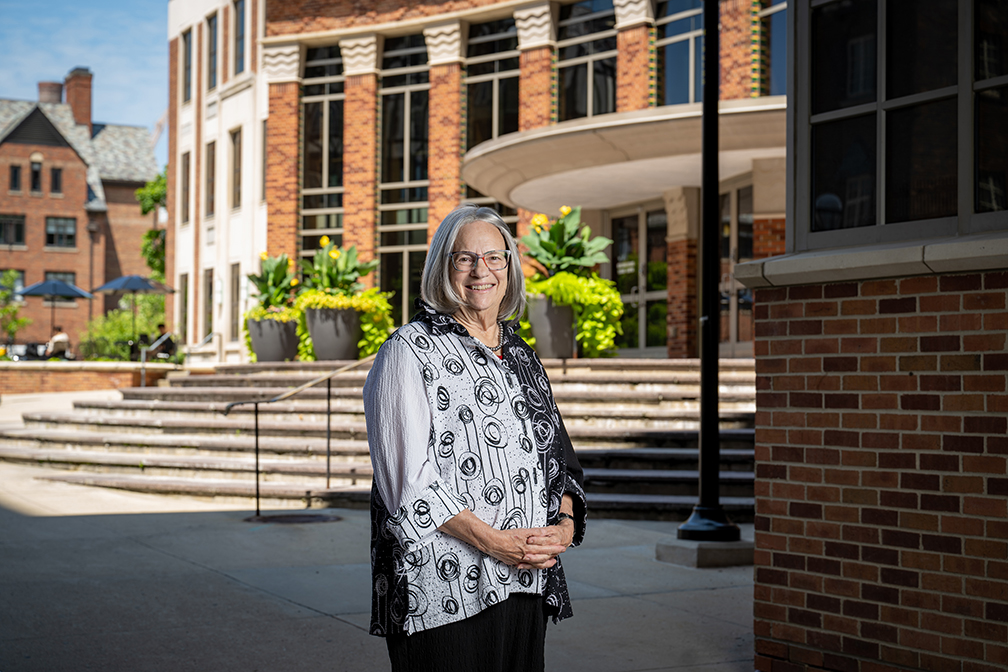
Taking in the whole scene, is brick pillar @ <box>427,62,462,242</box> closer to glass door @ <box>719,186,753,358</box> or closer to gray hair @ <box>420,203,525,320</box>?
glass door @ <box>719,186,753,358</box>

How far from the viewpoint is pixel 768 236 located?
50.8 ft

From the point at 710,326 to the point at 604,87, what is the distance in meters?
15.0

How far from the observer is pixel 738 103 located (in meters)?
13.3

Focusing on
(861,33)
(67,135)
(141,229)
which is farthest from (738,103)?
(67,135)

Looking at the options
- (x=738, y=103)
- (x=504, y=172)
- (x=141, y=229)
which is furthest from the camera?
(x=141, y=229)

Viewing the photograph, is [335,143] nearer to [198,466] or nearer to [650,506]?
[198,466]

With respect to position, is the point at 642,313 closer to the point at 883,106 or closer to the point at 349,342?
the point at 349,342

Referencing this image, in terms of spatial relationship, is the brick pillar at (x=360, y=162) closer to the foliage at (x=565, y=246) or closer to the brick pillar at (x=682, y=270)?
the brick pillar at (x=682, y=270)

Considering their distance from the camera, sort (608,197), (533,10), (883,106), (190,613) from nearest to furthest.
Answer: (883,106)
(190,613)
(608,197)
(533,10)

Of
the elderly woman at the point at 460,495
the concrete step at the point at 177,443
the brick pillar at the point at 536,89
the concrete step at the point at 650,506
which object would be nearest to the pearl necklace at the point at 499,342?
the elderly woman at the point at 460,495

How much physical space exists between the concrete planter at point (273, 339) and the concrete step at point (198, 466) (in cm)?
523

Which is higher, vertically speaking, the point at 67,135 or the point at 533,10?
the point at 67,135

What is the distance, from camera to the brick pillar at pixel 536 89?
2242 cm

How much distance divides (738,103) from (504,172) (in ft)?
14.0
